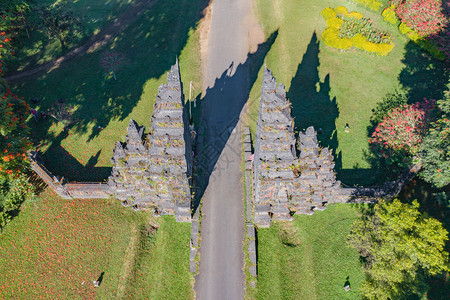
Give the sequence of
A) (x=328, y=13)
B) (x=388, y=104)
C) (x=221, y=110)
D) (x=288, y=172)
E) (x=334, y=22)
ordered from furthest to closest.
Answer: (x=328, y=13) → (x=334, y=22) → (x=221, y=110) → (x=388, y=104) → (x=288, y=172)

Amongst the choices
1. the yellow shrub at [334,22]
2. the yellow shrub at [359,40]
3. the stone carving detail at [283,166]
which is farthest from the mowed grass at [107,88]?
the yellow shrub at [359,40]

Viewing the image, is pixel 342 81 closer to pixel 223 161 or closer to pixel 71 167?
pixel 223 161

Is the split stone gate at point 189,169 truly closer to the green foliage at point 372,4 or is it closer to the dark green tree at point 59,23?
the dark green tree at point 59,23

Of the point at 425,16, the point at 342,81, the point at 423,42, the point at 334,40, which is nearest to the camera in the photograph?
the point at 342,81

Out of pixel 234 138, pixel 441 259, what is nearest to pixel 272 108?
pixel 234 138

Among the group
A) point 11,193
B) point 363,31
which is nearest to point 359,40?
point 363,31

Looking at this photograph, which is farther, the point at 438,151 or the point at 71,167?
the point at 71,167

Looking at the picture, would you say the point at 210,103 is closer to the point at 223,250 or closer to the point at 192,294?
the point at 223,250
